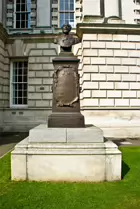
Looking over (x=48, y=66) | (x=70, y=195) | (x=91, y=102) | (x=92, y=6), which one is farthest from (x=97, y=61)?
(x=70, y=195)

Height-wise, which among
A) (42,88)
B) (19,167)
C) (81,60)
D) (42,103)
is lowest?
(19,167)

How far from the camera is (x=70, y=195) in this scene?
4.95 metres

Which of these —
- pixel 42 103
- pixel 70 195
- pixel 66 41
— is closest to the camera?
pixel 70 195

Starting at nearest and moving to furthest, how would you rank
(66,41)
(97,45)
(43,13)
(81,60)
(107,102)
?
(66,41), (107,102), (97,45), (81,60), (43,13)

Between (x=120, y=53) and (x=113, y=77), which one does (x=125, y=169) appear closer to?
(x=113, y=77)

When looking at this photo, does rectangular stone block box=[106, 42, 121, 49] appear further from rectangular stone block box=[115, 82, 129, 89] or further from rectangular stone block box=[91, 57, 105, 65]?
rectangular stone block box=[115, 82, 129, 89]

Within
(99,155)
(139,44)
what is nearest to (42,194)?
(99,155)

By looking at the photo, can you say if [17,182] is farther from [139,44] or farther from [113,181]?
[139,44]

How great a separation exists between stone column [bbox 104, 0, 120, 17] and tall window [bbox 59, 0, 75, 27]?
13.6ft

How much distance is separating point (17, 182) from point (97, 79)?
10.7 metres

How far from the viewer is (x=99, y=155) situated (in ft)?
18.9

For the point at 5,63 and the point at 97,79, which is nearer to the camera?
the point at 97,79

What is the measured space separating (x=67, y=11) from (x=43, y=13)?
82.2 inches

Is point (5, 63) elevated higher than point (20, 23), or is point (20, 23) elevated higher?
point (20, 23)
